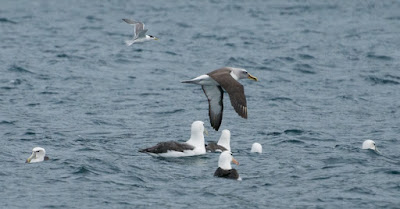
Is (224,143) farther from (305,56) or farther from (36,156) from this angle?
(305,56)

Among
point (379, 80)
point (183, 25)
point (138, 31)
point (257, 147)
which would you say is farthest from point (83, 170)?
point (183, 25)

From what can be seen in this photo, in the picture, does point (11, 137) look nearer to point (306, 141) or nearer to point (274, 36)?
point (306, 141)

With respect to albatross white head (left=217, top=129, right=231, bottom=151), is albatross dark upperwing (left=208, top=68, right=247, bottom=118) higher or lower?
higher

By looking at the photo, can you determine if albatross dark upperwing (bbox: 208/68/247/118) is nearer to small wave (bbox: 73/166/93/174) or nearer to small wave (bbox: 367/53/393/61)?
small wave (bbox: 73/166/93/174)

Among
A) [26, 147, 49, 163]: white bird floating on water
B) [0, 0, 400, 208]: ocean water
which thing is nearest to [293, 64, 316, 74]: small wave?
[0, 0, 400, 208]: ocean water

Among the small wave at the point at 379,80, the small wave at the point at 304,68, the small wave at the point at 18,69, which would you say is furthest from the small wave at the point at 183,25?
the small wave at the point at 379,80

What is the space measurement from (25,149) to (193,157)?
4.12 meters

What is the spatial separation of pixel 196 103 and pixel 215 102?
5960 mm

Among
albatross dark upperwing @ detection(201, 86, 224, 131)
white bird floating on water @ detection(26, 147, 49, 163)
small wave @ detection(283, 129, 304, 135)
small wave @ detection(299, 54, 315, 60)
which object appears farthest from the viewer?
small wave @ detection(299, 54, 315, 60)

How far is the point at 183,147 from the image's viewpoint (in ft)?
69.3

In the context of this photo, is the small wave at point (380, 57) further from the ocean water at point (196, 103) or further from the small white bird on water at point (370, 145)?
the small white bird on water at point (370, 145)

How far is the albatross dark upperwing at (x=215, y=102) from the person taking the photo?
2212 centimetres

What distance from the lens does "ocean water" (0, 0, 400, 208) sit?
17594 millimetres

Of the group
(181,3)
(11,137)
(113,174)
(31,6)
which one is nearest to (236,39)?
(181,3)
